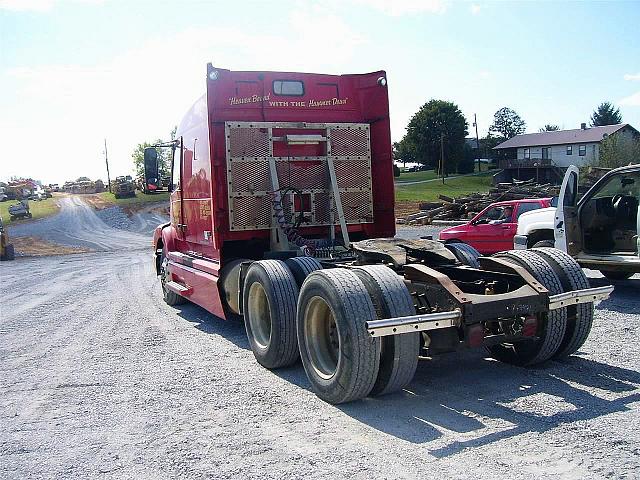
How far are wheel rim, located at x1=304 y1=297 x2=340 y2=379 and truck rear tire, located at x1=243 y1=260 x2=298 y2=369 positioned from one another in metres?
0.59

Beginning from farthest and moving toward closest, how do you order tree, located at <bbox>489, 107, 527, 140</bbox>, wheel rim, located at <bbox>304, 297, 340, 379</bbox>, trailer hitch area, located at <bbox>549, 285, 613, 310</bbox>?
tree, located at <bbox>489, 107, 527, 140</bbox> < wheel rim, located at <bbox>304, 297, 340, 379</bbox> < trailer hitch area, located at <bbox>549, 285, 613, 310</bbox>

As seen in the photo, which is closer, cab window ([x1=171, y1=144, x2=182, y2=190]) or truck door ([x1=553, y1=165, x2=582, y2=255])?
truck door ([x1=553, y1=165, x2=582, y2=255])

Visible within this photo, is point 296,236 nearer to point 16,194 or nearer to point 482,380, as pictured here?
point 482,380

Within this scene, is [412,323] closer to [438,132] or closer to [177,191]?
[177,191]

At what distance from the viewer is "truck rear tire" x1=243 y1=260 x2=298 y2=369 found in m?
6.16

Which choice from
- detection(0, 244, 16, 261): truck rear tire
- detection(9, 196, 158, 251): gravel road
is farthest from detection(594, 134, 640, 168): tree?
detection(0, 244, 16, 261): truck rear tire

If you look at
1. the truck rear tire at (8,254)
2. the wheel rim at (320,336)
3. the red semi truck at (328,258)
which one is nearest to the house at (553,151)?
the truck rear tire at (8,254)

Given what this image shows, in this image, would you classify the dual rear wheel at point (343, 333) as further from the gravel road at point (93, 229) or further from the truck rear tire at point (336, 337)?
the gravel road at point (93, 229)

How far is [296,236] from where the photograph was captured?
25.8 ft

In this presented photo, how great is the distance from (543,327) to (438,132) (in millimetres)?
78127

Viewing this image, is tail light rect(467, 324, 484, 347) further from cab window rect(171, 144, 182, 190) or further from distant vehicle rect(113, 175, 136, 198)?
distant vehicle rect(113, 175, 136, 198)

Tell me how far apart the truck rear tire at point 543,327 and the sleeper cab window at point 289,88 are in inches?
151

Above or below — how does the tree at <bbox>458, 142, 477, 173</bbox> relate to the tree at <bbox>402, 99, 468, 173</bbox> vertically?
below

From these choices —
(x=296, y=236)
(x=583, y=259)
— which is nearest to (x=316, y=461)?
(x=296, y=236)
